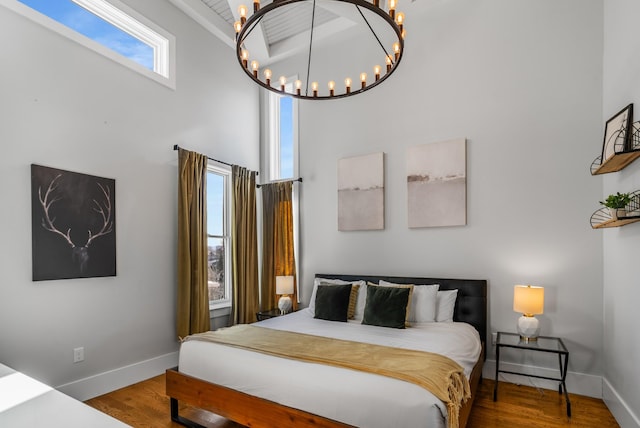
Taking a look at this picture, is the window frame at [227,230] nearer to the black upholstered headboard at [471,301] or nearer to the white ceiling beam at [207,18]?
the white ceiling beam at [207,18]

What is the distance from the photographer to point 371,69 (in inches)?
175

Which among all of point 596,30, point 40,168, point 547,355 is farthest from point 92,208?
point 596,30

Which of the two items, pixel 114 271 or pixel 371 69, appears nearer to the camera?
pixel 114 271

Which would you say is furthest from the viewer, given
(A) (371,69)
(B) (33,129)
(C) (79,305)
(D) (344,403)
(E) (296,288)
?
(E) (296,288)

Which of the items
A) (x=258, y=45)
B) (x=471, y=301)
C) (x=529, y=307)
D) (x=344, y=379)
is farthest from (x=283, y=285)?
(x=258, y=45)

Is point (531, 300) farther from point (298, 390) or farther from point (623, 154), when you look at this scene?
point (298, 390)

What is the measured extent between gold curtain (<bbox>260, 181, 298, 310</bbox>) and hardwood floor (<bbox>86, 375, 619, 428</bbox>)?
174 centimetres

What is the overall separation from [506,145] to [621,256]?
1401mm

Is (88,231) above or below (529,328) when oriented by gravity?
above

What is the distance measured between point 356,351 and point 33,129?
2954 millimetres

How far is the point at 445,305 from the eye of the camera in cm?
359

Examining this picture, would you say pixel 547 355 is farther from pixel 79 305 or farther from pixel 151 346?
pixel 79 305

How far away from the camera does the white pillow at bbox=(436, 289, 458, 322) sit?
3.55m

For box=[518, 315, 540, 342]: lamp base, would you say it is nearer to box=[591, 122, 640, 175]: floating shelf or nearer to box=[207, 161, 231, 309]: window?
box=[591, 122, 640, 175]: floating shelf
